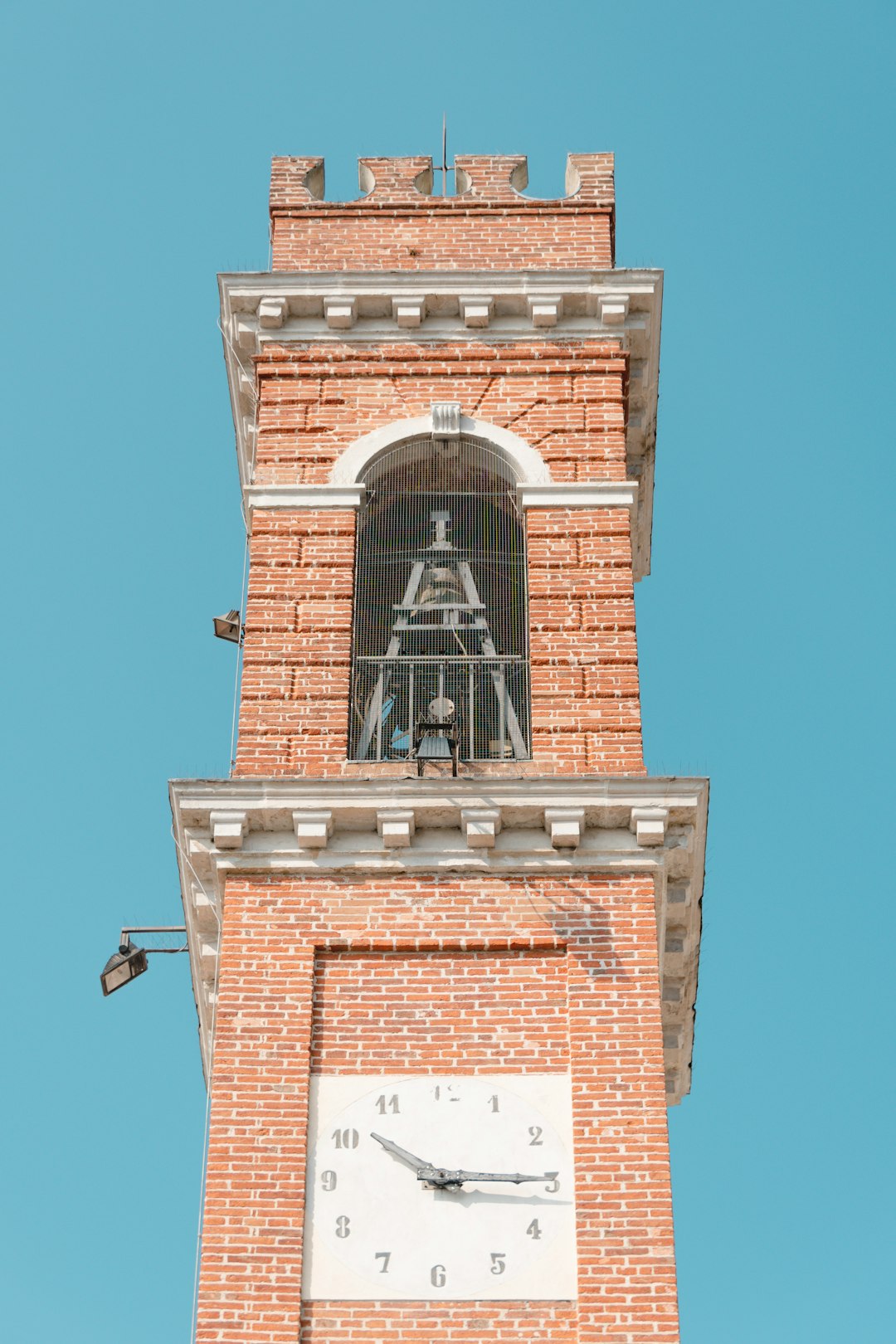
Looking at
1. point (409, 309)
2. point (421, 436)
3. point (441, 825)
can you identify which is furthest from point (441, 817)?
point (409, 309)

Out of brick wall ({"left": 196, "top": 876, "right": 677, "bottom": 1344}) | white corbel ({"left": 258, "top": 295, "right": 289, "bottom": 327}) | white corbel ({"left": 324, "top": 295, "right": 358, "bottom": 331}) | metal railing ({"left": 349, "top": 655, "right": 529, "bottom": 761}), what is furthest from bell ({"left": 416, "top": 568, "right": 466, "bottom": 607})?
brick wall ({"left": 196, "top": 876, "right": 677, "bottom": 1344})

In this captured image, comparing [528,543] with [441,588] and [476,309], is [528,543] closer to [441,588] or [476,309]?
[441,588]

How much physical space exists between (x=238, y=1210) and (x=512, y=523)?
24.4 ft

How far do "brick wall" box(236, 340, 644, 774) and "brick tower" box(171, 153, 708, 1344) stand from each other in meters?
0.03

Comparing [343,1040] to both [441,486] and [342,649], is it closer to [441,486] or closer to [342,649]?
[342,649]

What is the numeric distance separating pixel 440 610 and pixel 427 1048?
4.91 m

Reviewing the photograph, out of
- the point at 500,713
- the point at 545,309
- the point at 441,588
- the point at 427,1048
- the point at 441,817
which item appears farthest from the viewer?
the point at 545,309

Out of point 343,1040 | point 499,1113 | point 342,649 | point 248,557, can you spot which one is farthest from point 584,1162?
point 248,557

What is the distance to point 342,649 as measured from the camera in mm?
21547

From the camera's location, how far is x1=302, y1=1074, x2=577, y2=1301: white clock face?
17781 mm

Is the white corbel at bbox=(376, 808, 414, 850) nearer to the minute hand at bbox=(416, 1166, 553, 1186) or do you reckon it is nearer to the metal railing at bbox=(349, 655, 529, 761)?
the metal railing at bbox=(349, 655, 529, 761)

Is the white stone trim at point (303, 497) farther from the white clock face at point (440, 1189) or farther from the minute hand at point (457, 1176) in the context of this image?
the minute hand at point (457, 1176)

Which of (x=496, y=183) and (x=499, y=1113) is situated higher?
(x=496, y=183)

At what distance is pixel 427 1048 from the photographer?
18.9 m
